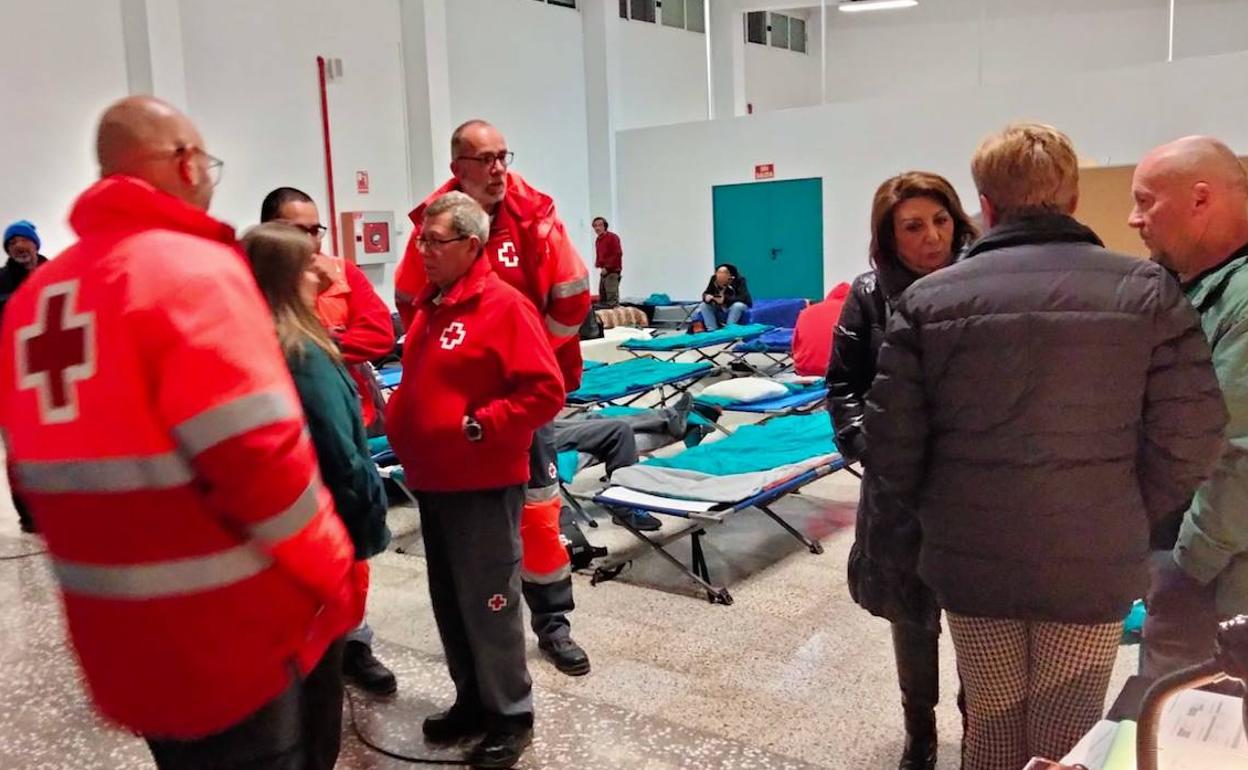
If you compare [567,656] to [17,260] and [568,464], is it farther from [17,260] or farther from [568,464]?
[17,260]

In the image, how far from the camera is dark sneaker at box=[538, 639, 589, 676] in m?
3.07

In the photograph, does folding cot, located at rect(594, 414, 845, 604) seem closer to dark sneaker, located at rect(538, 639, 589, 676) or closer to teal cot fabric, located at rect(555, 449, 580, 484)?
teal cot fabric, located at rect(555, 449, 580, 484)

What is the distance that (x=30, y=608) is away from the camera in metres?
3.82

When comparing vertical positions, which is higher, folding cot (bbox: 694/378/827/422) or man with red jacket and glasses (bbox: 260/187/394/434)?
man with red jacket and glasses (bbox: 260/187/394/434)

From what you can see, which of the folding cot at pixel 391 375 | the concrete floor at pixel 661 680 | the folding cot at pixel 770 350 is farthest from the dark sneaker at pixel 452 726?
the folding cot at pixel 770 350

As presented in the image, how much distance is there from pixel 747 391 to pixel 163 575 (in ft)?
15.2

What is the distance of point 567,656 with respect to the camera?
10.2ft

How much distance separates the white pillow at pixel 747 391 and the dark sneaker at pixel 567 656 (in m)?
2.74

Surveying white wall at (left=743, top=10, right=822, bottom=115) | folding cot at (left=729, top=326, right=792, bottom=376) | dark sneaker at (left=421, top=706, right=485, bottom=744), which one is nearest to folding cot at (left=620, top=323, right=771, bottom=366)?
folding cot at (left=729, top=326, right=792, bottom=376)

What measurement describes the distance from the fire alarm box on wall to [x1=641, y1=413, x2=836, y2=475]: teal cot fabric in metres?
7.03

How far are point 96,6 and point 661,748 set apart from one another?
898cm

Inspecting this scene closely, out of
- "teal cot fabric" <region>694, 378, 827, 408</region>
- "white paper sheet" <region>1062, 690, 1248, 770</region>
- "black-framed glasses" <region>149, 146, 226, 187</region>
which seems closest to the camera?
"white paper sheet" <region>1062, 690, 1248, 770</region>

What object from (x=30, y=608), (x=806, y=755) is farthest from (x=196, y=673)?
(x=30, y=608)

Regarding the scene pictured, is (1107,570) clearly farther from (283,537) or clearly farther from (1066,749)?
(283,537)
